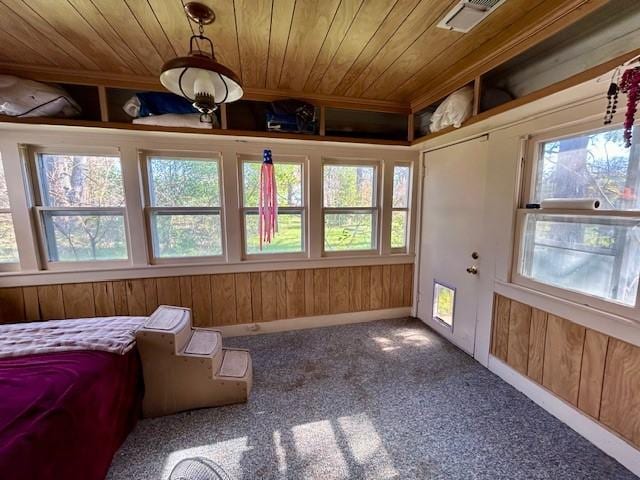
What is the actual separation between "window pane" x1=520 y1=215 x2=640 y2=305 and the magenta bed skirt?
2740 millimetres

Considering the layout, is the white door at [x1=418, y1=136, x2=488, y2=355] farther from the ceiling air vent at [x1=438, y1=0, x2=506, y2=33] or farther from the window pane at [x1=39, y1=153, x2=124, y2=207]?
the window pane at [x1=39, y1=153, x2=124, y2=207]

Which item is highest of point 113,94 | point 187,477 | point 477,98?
point 113,94

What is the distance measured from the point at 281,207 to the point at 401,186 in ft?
4.81

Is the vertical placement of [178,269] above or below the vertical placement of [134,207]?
below

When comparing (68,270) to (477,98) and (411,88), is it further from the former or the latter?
(477,98)

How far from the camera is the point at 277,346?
270 cm

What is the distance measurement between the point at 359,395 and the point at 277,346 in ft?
3.30

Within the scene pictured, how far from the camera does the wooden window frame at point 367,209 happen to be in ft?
9.90

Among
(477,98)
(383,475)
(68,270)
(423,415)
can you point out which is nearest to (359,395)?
(423,415)

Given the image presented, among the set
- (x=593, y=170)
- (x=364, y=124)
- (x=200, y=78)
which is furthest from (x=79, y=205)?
(x=593, y=170)

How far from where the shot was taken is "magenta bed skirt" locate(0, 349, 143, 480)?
3.14 ft

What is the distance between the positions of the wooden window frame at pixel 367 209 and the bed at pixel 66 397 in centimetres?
200

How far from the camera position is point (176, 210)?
2664 millimetres

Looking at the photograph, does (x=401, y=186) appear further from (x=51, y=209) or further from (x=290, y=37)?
(x=51, y=209)
